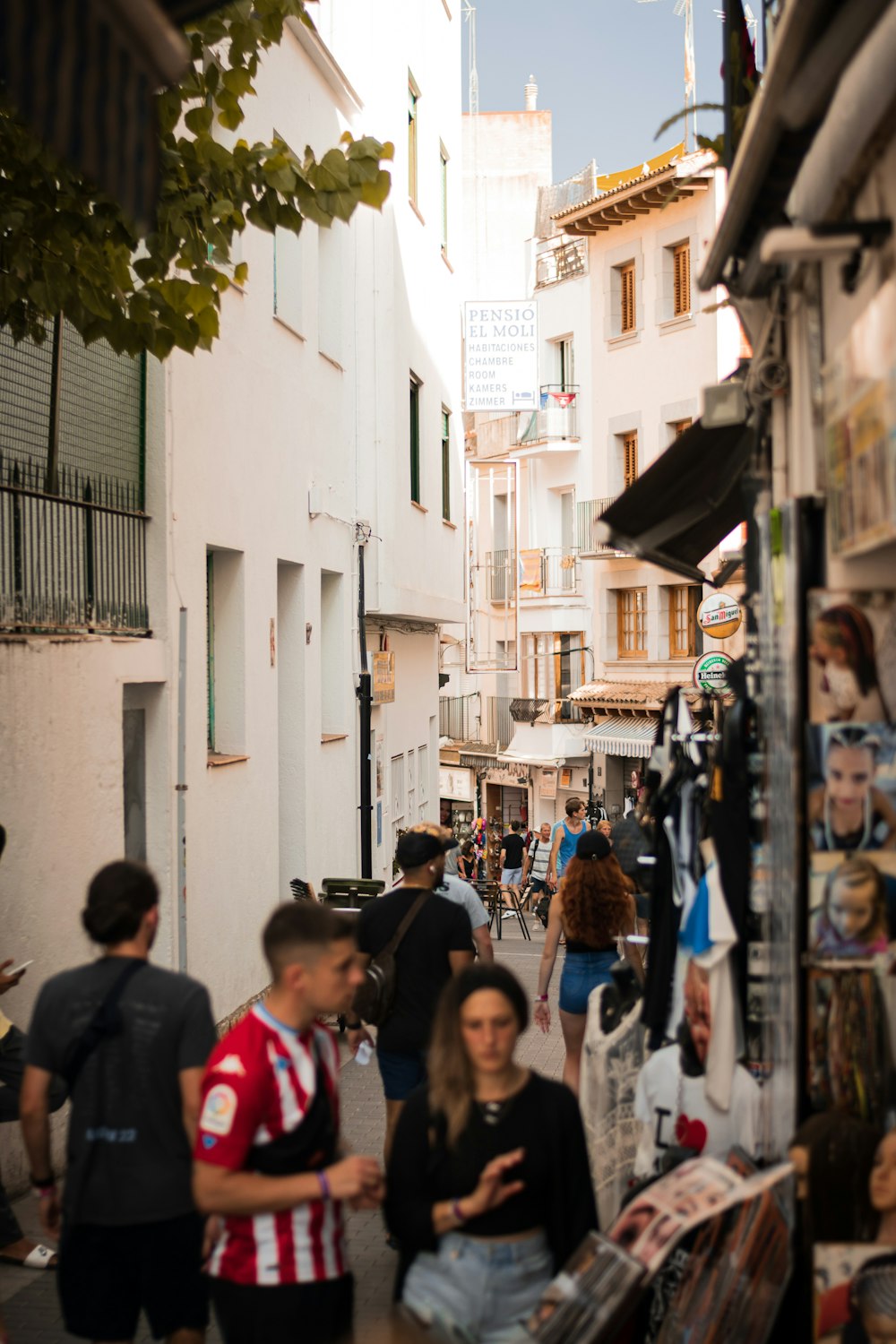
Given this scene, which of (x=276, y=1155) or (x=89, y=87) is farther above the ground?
(x=89, y=87)

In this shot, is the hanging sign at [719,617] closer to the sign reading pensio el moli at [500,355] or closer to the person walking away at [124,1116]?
the sign reading pensio el moli at [500,355]

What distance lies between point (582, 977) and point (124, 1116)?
4.61 m

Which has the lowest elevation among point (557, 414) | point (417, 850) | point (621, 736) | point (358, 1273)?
point (358, 1273)

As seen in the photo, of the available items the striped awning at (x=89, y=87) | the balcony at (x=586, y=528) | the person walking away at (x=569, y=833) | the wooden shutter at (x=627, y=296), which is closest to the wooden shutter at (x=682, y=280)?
the wooden shutter at (x=627, y=296)

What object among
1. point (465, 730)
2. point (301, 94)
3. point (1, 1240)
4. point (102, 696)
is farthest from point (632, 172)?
point (1, 1240)

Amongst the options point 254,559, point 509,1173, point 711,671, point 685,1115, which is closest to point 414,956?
point 685,1115

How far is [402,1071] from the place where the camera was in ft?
23.9

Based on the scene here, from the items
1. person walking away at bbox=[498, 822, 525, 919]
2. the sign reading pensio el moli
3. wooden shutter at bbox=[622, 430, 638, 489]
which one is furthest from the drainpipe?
wooden shutter at bbox=[622, 430, 638, 489]

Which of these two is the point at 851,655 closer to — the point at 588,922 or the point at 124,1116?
the point at 124,1116

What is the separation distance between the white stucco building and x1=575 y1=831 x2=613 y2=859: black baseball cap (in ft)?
9.35

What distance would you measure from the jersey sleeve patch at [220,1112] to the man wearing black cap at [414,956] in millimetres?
3150

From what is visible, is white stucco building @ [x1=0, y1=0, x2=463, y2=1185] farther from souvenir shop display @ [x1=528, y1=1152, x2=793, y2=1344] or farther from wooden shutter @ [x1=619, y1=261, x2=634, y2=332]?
wooden shutter @ [x1=619, y1=261, x2=634, y2=332]

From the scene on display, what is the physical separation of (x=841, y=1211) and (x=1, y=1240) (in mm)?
4217

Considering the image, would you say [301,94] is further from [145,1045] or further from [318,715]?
[145,1045]
